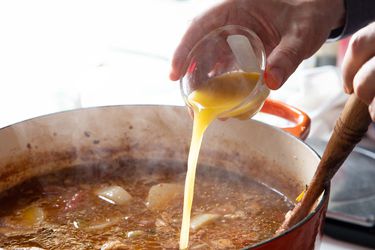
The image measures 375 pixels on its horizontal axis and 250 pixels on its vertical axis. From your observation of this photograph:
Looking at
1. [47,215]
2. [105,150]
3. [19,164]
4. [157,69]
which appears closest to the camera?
[47,215]

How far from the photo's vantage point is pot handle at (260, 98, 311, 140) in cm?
127

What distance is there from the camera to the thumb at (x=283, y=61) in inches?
42.3

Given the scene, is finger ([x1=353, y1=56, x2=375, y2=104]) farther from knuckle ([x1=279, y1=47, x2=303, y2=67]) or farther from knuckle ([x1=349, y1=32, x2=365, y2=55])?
knuckle ([x1=279, y1=47, x2=303, y2=67])

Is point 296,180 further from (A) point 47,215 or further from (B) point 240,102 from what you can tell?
(A) point 47,215

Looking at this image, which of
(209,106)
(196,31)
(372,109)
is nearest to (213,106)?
(209,106)

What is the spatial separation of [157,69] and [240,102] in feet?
4.39

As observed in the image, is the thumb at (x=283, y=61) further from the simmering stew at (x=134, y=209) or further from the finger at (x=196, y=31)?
the simmering stew at (x=134, y=209)

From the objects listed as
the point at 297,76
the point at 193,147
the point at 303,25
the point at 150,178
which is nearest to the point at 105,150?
the point at 150,178

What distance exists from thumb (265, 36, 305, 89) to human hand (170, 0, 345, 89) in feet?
0.05

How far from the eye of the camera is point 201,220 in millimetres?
1197

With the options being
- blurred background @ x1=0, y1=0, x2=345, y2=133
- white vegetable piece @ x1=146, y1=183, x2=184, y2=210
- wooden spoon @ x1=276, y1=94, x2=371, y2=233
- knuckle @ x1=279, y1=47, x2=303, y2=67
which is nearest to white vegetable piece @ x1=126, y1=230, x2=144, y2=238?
white vegetable piece @ x1=146, y1=183, x2=184, y2=210

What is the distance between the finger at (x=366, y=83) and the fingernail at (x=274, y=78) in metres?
0.22

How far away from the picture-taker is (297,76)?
2.40 m

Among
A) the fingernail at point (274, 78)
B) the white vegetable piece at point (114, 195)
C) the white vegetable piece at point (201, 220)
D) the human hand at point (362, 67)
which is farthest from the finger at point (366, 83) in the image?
the white vegetable piece at point (114, 195)
